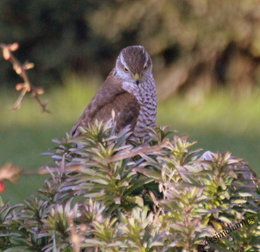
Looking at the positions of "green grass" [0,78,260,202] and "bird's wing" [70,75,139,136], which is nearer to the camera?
"bird's wing" [70,75,139,136]

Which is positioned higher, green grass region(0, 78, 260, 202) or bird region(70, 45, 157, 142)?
green grass region(0, 78, 260, 202)

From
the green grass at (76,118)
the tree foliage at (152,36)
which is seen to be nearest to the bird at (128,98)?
the green grass at (76,118)

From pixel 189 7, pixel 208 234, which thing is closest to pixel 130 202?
pixel 208 234

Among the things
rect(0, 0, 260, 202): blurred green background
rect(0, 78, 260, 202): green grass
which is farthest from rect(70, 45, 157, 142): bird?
rect(0, 0, 260, 202): blurred green background

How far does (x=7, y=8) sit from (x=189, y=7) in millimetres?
2784

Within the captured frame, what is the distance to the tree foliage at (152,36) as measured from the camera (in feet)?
39.7

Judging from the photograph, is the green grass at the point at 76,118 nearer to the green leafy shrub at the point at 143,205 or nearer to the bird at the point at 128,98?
the bird at the point at 128,98

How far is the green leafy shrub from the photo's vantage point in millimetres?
3184

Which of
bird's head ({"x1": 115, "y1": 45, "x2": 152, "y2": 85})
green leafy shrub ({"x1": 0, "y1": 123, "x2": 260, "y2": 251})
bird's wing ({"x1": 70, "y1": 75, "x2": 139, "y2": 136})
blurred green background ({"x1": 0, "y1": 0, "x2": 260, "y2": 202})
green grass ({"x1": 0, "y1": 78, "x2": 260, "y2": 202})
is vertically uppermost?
blurred green background ({"x1": 0, "y1": 0, "x2": 260, "y2": 202})

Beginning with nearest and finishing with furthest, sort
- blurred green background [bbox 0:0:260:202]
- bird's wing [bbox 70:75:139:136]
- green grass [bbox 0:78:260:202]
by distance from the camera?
bird's wing [bbox 70:75:139:136], green grass [bbox 0:78:260:202], blurred green background [bbox 0:0:260:202]

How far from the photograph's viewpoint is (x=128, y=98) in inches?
241

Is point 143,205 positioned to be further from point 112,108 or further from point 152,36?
point 152,36

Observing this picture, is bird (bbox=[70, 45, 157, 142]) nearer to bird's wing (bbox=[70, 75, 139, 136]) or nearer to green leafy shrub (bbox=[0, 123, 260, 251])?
bird's wing (bbox=[70, 75, 139, 136])

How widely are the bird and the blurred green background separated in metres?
4.51
